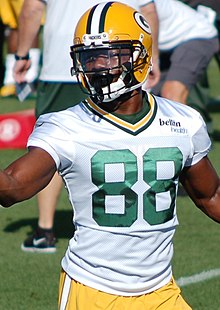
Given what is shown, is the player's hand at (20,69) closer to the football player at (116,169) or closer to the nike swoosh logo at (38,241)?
the nike swoosh logo at (38,241)

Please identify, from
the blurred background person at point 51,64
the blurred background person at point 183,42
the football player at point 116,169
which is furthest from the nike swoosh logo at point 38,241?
the football player at point 116,169

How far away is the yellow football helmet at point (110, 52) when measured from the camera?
3932 mm

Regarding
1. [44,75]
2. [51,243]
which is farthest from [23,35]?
[51,243]

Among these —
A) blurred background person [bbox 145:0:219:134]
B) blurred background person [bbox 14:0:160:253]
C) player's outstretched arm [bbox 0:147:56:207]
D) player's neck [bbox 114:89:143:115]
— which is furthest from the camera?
blurred background person [bbox 145:0:219:134]

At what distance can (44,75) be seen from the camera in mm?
6898

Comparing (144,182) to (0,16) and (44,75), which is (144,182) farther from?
(0,16)

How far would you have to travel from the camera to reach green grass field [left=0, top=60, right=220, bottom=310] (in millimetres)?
5961

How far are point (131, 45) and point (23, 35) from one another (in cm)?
309

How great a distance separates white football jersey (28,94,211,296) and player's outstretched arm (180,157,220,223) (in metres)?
0.15

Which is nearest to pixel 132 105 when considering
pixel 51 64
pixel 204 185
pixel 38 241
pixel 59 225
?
pixel 204 185

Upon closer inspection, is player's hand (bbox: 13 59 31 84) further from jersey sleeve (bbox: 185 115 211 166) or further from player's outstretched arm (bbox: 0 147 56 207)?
player's outstretched arm (bbox: 0 147 56 207)

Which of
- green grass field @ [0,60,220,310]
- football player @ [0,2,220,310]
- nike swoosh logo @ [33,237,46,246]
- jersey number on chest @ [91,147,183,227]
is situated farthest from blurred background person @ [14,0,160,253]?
jersey number on chest @ [91,147,183,227]

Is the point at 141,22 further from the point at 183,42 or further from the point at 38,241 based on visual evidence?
the point at 183,42

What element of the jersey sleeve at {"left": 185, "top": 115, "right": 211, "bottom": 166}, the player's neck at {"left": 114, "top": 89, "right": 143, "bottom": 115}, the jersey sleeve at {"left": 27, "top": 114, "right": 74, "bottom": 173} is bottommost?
the jersey sleeve at {"left": 185, "top": 115, "right": 211, "bottom": 166}
